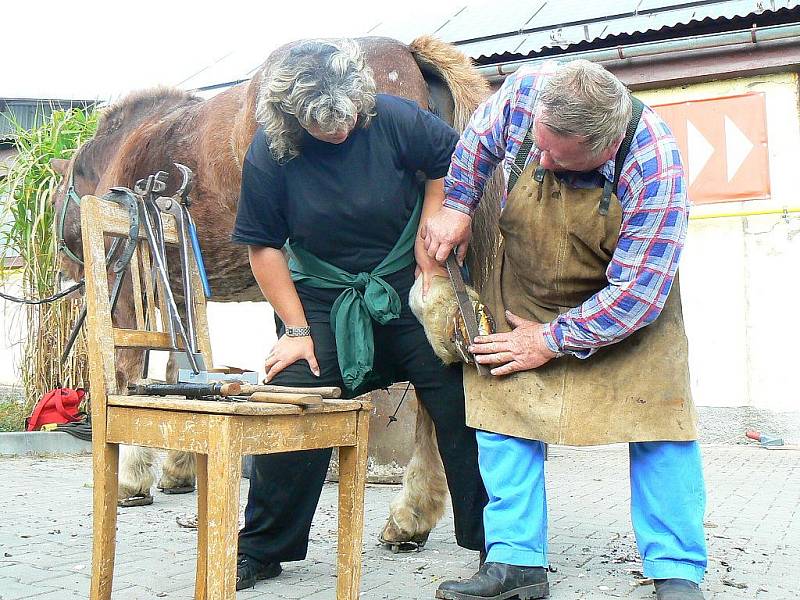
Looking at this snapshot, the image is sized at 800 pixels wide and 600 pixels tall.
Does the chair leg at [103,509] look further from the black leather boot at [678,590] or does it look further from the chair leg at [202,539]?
the black leather boot at [678,590]

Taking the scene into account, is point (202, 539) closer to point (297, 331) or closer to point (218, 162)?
point (297, 331)

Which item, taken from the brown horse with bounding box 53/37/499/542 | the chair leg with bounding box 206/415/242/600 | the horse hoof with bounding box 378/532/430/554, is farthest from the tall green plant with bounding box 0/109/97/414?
the chair leg with bounding box 206/415/242/600

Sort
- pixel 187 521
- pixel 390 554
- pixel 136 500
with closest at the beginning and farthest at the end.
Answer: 1. pixel 390 554
2. pixel 187 521
3. pixel 136 500

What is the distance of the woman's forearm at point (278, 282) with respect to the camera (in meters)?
2.87

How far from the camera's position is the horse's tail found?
3377 mm

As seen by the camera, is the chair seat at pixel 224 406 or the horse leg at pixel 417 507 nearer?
the chair seat at pixel 224 406

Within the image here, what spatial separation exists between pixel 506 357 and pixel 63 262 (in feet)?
14.6

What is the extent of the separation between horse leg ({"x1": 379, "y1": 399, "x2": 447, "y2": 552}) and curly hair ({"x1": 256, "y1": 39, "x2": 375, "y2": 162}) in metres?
1.29

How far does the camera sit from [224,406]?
2102 millimetres

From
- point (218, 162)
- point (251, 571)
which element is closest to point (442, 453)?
point (251, 571)

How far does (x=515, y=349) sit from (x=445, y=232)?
438mm

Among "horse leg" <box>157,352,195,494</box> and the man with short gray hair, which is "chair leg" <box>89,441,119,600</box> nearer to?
the man with short gray hair

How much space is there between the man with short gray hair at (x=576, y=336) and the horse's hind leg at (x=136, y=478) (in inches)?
91.1

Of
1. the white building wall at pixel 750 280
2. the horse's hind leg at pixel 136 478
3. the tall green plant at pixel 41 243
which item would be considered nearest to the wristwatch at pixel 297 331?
the horse's hind leg at pixel 136 478
